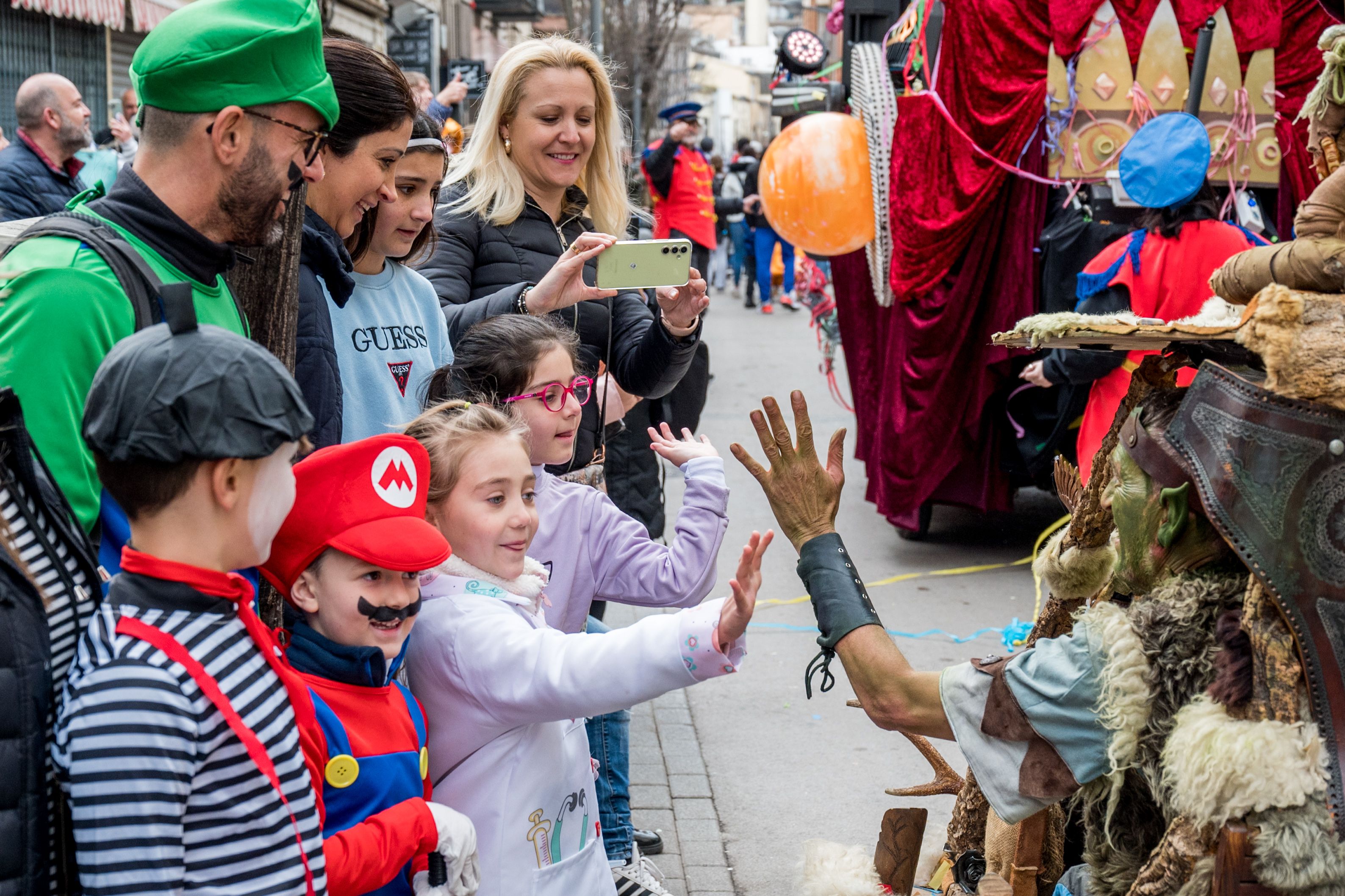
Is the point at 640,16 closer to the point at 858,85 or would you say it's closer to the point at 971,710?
the point at 858,85

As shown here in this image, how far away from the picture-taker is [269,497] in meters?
1.41

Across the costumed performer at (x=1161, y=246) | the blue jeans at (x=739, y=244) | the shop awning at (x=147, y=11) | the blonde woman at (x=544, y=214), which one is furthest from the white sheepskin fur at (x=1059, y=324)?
the blue jeans at (x=739, y=244)

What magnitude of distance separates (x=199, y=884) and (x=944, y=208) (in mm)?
4905

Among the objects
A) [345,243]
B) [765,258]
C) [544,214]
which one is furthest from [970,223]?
[765,258]

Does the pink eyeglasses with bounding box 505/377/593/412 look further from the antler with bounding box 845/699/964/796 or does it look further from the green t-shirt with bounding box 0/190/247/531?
the antler with bounding box 845/699/964/796

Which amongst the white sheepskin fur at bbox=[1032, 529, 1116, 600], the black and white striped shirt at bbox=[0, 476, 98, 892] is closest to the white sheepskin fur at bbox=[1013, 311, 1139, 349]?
the white sheepskin fur at bbox=[1032, 529, 1116, 600]

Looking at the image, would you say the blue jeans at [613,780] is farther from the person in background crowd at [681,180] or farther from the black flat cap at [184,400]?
the person in background crowd at [681,180]

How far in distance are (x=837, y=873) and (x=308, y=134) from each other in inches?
72.7

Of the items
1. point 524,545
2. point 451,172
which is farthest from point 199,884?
point 451,172

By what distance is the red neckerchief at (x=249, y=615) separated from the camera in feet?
4.42

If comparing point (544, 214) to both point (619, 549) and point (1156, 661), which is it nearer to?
point (619, 549)

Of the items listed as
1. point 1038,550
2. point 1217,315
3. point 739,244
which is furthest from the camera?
point 739,244

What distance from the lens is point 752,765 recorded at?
A: 4.24 metres

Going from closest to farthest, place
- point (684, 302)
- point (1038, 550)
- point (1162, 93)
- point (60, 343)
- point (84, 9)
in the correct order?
point (60, 343) → point (684, 302) → point (1162, 93) → point (1038, 550) → point (84, 9)
